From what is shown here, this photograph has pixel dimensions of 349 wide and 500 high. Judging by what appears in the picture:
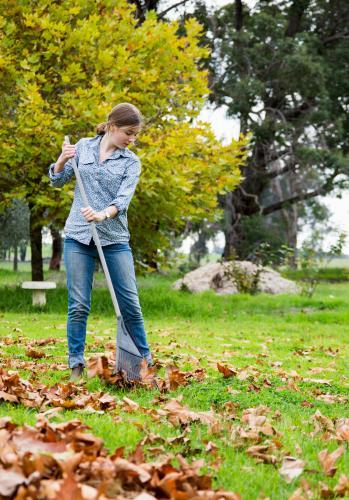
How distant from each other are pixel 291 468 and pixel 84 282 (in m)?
2.23

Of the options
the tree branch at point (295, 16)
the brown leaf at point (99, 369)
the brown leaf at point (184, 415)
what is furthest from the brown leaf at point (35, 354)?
the tree branch at point (295, 16)

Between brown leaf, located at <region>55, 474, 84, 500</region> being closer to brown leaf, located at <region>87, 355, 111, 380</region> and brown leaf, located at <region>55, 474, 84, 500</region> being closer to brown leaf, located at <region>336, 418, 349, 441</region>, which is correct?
brown leaf, located at <region>336, 418, 349, 441</region>

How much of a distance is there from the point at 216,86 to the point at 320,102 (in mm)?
3680

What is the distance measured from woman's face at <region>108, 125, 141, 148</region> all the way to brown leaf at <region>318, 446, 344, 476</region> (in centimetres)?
258

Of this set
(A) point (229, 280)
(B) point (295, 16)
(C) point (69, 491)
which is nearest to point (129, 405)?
(C) point (69, 491)

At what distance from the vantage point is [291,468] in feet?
9.72

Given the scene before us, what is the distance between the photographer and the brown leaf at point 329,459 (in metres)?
2.95

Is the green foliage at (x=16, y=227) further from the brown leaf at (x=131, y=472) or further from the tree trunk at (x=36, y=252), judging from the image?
the brown leaf at (x=131, y=472)

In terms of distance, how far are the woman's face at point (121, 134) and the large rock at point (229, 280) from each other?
34.7ft

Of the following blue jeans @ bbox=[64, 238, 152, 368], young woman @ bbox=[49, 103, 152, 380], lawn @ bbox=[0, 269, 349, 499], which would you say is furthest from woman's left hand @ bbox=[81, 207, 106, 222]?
lawn @ bbox=[0, 269, 349, 499]

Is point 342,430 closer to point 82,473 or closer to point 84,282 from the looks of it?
point 82,473

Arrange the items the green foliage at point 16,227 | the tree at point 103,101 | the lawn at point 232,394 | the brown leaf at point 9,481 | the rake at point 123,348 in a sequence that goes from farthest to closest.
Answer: the green foliage at point 16,227
the tree at point 103,101
the rake at point 123,348
the lawn at point 232,394
the brown leaf at point 9,481

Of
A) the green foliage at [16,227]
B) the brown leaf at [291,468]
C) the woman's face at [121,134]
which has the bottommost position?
the brown leaf at [291,468]

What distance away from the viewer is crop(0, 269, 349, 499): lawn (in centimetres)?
302
